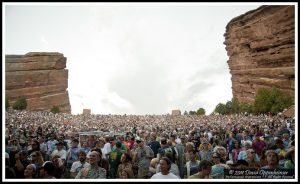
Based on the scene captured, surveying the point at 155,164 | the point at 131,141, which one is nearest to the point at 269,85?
the point at 131,141

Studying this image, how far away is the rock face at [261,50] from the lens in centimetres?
5819

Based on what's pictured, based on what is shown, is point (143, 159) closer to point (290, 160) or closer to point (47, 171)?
point (47, 171)

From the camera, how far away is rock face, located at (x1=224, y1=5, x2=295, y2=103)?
58188mm

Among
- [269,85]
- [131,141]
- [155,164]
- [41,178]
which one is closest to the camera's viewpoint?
[41,178]

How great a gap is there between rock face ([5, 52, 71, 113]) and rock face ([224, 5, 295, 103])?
43.1 meters

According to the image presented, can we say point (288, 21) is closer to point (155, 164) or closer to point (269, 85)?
point (269, 85)

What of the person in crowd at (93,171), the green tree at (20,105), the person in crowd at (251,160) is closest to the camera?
the person in crowd at (93,171)

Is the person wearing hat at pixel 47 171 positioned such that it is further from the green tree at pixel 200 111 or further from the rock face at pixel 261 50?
the green tree at pixel 200 111

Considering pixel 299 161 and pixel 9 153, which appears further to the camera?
pixel 9 153

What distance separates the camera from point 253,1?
7.96 m

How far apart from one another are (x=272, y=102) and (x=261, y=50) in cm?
2065

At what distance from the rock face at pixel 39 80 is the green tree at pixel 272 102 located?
53957 mm

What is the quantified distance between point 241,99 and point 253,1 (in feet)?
228

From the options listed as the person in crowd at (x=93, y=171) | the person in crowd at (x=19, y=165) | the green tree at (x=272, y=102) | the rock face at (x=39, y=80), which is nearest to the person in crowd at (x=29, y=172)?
the person in crowd at (x=93, y=171)
